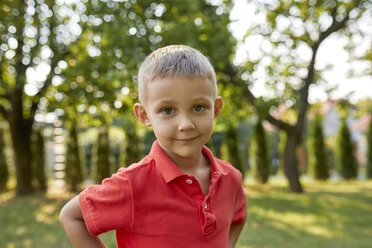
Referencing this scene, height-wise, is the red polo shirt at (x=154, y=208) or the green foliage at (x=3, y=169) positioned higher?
the red polo shirt at (x=154, y=208)

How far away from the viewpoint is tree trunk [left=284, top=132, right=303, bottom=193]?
11030mm

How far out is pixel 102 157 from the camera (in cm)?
1252

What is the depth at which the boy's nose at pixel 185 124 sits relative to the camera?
138cm

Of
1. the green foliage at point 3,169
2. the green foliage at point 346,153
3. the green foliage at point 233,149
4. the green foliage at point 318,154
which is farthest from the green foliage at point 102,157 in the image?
the green foliage at point 346,153

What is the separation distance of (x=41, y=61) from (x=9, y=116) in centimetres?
262

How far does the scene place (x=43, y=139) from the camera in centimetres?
1347

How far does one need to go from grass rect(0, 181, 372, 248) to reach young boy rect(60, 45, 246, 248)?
164 inches

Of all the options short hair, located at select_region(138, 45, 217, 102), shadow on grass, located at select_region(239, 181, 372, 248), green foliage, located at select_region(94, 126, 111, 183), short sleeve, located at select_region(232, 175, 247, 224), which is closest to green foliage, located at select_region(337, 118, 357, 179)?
shadow on grass, located at select_region(239, 181, 372, 248)

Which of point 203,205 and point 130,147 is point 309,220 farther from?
point 130,147

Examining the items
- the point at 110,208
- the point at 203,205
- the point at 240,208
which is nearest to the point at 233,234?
the point at 240,208

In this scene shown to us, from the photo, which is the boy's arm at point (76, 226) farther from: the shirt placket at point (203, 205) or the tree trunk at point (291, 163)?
the tree trunk at point (291, 163)

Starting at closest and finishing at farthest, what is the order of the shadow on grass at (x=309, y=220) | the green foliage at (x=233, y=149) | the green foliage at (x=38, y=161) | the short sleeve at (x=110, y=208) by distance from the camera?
the short sleeve at (x=110, y=208) < the shadow on grass at (x=309, y=220) < the green foliage at (x=38, y=161) < the green foliage at (x=233, y=149)

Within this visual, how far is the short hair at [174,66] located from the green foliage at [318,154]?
46.2 feet

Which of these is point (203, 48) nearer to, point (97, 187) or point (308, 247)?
point (308, 247)
